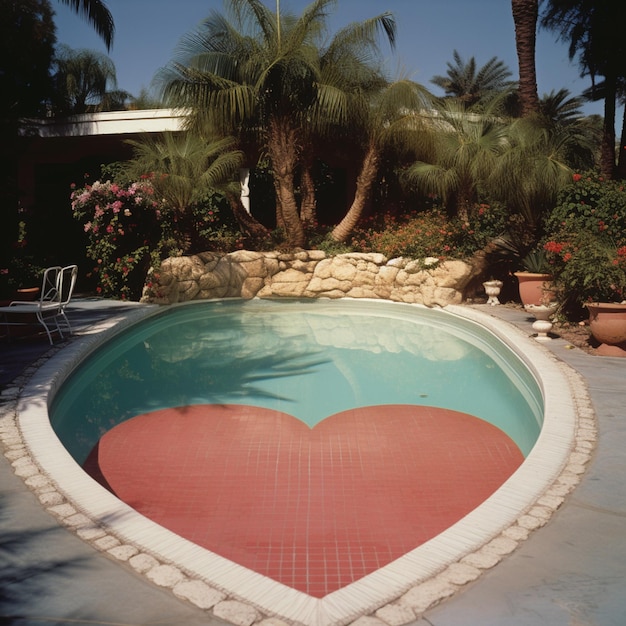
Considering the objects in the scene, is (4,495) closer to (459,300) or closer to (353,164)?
(459,300)

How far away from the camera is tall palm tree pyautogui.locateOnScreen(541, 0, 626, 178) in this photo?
20.3 metres

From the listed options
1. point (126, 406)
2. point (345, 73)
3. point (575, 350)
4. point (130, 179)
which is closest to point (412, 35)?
point (345, 73)

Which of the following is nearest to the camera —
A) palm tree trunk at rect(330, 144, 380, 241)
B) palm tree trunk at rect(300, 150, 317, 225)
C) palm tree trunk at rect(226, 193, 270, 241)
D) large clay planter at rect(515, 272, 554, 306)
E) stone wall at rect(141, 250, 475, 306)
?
large clay planter at rect(515, 272, 554, 306)


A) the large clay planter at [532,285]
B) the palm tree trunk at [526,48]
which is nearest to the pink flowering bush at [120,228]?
the large clay planter at [532,285]

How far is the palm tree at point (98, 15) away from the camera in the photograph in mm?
16203

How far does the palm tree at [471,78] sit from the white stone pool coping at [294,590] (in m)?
39.8

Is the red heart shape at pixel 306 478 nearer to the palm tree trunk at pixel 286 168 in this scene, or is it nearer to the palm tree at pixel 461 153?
the palm tree at pixel 461 153

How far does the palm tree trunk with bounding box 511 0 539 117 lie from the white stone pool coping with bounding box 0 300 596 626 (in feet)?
39.5

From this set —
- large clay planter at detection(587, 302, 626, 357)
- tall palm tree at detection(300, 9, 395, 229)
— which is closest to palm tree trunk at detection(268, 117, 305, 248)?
tall palm tree at detection(300, 9, 395, 229)

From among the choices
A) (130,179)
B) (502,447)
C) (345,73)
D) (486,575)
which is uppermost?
(345,73)

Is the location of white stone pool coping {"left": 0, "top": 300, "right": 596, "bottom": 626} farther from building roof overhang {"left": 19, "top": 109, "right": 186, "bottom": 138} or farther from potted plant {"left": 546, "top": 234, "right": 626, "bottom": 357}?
building roof overhang {"left": 19, "top": 109, "right": 186, "bottom": 138}

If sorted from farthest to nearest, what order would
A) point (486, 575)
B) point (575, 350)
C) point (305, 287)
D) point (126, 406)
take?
point (305, 287) < point (575, 350) < point (126, 406) < point (486, 575)

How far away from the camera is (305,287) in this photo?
14.7 metres

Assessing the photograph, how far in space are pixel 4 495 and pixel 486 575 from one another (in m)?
2.86
